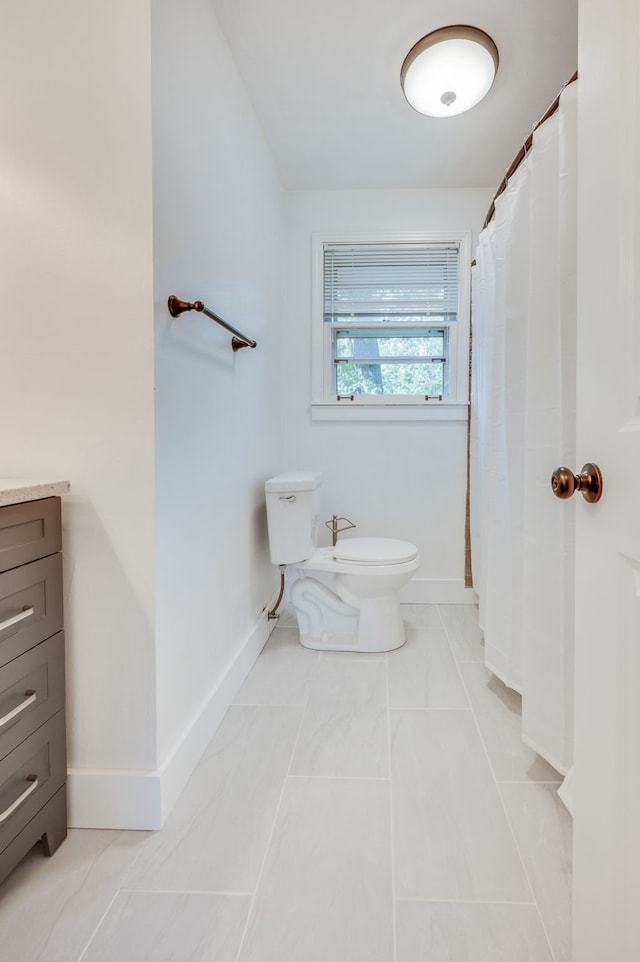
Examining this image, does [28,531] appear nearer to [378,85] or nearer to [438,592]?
[378,85]

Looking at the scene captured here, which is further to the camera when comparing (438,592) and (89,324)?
(438,592)

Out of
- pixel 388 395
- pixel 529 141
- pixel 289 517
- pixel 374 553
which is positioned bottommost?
pixel 374 553

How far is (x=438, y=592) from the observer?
8.94ft

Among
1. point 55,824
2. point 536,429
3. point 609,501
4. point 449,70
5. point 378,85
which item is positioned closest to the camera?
point 609,501

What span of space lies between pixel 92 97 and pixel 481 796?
1922 millimetres

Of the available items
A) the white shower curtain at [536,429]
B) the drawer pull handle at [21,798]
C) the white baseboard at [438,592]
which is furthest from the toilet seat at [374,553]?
the drawer pull handle at [21,798]

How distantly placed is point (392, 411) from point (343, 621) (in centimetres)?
118

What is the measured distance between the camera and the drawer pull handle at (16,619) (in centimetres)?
93

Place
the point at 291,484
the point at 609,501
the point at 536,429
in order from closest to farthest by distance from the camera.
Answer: the point at 609,501 → the point at 536,429 → the point at 291,484

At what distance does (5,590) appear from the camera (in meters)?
0.94

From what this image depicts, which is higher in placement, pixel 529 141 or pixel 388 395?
pixel 529 141

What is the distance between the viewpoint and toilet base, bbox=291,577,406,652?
2119mm

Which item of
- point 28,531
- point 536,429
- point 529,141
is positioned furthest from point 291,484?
point 529,141

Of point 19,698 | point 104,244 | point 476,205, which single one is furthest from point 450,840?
point 476,205
